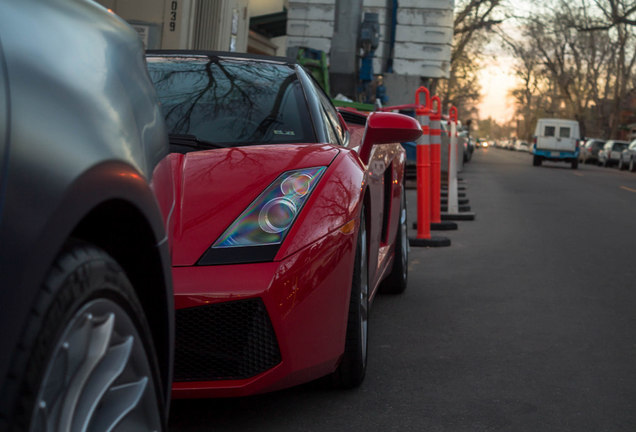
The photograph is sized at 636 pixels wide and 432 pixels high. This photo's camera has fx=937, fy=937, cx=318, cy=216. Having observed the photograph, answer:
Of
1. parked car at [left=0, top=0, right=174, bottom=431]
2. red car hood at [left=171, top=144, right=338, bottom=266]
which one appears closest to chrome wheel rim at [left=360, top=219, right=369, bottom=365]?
red car hood at [left=171, top=144, right=338, bottom=266]

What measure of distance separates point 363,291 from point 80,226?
235 cm

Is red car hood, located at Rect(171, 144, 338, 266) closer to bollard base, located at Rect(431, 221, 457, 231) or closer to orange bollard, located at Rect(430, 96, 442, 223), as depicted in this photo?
orange bollard, located at Rect(430, 96, 442, 223)

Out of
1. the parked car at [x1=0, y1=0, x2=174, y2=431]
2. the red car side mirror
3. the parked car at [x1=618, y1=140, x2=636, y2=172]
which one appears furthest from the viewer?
the parked car at [x1=618, y1=140, x2=636, y2=172]

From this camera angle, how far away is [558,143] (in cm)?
3875

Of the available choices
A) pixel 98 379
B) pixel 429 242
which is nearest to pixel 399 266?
pixel 429 242

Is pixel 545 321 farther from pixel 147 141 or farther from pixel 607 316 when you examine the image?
pixel 147 141

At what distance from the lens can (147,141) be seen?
1.99 meters

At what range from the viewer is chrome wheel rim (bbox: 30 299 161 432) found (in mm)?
1575

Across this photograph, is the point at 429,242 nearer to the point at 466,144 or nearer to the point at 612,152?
the point at 466,144

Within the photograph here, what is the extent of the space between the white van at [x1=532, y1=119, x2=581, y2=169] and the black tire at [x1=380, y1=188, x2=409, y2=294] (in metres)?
33.4

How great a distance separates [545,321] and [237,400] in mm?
2369

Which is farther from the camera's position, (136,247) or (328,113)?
(328,113)

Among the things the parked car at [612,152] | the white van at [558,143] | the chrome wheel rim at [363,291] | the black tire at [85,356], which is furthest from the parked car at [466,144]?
the black tire at [85,356]

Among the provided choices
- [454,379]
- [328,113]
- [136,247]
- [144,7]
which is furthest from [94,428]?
[144,7]
